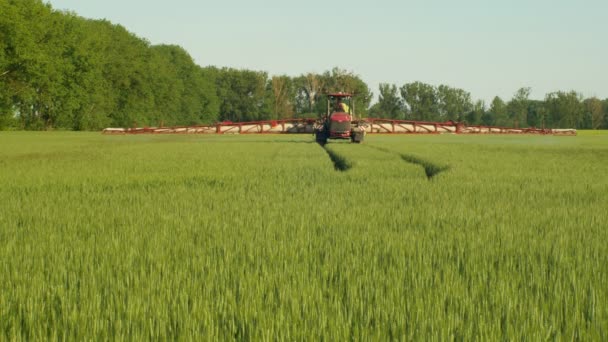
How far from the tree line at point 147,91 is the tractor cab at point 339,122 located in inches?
438

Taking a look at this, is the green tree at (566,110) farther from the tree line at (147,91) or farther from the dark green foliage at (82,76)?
the dark green foliage at (82,76)

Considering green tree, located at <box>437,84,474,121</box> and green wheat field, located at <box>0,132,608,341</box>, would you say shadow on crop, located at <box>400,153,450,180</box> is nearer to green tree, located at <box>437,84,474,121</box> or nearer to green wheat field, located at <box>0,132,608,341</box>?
green wheat field, located at <box>0,132,608,341</box>

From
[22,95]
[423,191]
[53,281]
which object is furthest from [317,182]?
[22,95]

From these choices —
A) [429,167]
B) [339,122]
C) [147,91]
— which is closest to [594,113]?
[147,91]

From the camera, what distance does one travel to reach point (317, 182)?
413 inches

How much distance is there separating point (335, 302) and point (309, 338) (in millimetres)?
536

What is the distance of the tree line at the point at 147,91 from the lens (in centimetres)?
5619

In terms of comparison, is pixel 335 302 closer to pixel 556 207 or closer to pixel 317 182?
pixel 556 207

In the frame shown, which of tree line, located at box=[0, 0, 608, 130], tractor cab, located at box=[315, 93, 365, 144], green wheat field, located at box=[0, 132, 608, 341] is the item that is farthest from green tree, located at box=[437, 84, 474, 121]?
green wheat field, located at box=[0, 132, 608, 341]

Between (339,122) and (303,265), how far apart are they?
2547 cm

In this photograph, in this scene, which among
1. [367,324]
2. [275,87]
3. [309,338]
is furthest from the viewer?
[275,87]

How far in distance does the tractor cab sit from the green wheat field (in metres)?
20.6

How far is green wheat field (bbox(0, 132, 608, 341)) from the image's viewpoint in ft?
A: 9.14

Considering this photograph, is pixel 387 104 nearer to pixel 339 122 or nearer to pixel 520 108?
pixel 520 108
